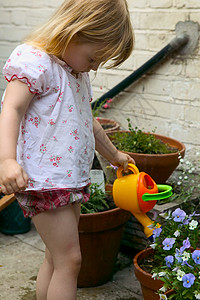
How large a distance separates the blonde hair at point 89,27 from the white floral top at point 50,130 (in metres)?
0.06

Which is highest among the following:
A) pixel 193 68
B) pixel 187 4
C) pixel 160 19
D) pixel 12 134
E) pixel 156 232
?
pixel 187 4

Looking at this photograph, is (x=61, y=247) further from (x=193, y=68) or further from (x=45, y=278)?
(x=193, y=68)

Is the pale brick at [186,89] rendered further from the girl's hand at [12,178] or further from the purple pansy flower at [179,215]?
the girl's hand at [12,178]

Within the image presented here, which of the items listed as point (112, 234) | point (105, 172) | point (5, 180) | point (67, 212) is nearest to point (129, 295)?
point (112, 234)

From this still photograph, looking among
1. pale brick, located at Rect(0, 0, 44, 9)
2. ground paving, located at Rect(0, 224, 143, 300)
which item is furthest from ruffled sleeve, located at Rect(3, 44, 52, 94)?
pale brick, located at Rect(0, 0, 44, 9)

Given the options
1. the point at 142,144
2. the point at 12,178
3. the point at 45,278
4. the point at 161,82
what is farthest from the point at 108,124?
the point at 12,178

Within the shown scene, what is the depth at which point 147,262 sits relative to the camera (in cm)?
206

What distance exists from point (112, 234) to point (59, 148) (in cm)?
90

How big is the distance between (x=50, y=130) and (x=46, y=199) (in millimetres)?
239

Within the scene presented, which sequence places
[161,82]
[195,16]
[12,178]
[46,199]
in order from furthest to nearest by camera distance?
[161,82] < [195,16] < [46,199] < [12,178]

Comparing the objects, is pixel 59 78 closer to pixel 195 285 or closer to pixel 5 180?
pixel 5 180

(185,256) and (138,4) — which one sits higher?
(138,4)

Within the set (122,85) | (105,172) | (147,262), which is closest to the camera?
(147,262)

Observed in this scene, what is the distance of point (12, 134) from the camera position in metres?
1.42
